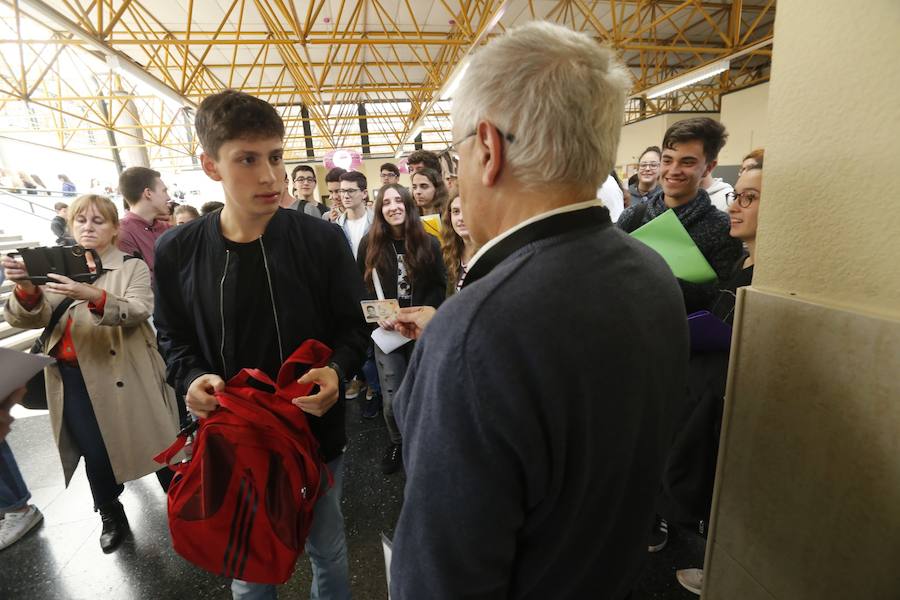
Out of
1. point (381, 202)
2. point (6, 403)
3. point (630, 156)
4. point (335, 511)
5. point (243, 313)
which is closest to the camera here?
point (6, 403)

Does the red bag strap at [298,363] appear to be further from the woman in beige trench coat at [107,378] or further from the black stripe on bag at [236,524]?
the woman in beige trench coat at [107,378]

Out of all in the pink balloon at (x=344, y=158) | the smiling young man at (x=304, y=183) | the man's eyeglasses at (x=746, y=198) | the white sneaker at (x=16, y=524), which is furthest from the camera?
the pink balloon at (x=344, y=158)

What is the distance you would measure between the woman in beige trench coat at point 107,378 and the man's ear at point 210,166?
3.30 ft

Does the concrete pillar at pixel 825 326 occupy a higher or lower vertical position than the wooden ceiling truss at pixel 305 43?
lower

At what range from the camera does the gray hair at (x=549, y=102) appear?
63cm

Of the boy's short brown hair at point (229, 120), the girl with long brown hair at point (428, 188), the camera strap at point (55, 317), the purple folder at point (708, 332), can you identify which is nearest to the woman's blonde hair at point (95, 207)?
the camera strap at point (55, 317)

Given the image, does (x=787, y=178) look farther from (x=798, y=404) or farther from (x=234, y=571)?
(x=234, y=571)

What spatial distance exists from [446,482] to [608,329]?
0.33 metres

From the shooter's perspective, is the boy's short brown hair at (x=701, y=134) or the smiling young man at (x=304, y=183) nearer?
the boy's short brown hair at (x=701, y=134)

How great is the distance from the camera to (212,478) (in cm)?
119

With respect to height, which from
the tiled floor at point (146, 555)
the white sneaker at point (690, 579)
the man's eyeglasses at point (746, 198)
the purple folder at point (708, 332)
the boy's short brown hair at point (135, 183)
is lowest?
the white sneaker at point (690, 579)

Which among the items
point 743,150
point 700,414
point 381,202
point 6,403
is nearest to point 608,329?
point 700,414

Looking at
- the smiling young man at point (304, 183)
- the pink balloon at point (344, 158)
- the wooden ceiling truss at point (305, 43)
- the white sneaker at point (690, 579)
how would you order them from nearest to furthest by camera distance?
the white sneaker at point (690, 579) < the smiling young man at point (304, 183) < the wooden ceiling truss at point (305, 43) < the pink balloon at point (344, 158)

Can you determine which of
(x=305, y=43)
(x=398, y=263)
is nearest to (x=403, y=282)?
(x=398, y=263)
